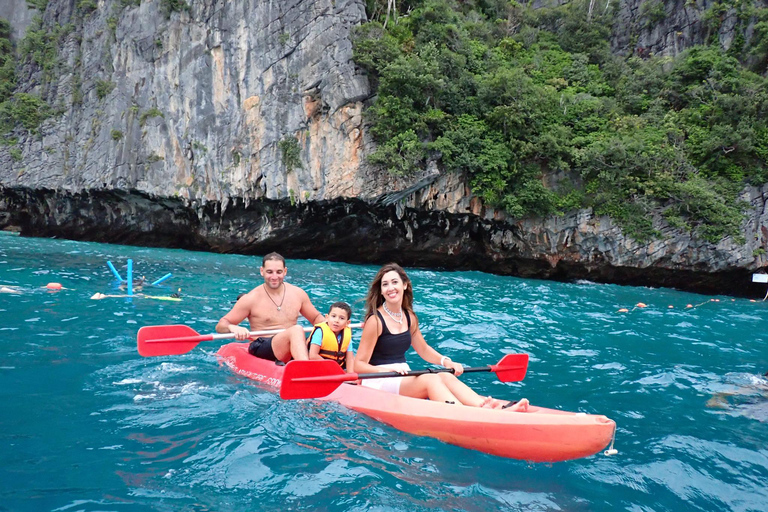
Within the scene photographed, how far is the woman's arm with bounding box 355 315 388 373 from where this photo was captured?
12.0ft

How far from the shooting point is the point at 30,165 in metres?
24.4

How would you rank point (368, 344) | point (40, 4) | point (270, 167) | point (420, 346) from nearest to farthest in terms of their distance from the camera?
point (368, 344) < point (420, 346) < point (270, 167) < point (40, 4)

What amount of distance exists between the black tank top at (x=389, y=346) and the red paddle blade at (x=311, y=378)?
0.37 m

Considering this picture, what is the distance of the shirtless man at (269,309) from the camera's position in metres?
4.68

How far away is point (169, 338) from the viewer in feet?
15.4

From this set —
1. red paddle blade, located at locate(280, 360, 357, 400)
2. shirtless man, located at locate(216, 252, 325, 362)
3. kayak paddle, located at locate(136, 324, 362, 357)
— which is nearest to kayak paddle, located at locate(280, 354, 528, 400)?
red paddle blade, located at locate(280, 360, 357, 400)

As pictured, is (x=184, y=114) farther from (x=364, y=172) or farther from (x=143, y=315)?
(x=143, y=315)

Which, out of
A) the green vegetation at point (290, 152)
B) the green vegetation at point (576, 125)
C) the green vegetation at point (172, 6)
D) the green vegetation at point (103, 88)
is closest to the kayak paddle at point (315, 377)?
the green vegetation at point (576, 125)

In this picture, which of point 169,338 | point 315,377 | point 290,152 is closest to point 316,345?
point 315,377

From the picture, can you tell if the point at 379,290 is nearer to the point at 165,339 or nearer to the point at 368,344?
the point at 368,344

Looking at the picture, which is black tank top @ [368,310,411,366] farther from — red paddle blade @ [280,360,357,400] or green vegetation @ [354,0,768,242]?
green vegetation @ [354,0,768,242]

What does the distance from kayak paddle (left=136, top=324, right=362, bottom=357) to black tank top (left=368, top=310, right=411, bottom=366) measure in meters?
1.24

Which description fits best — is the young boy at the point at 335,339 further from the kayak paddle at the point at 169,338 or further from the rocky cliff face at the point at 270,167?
the rocky cliff face at the point at 270,167

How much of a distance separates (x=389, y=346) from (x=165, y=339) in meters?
2.44
